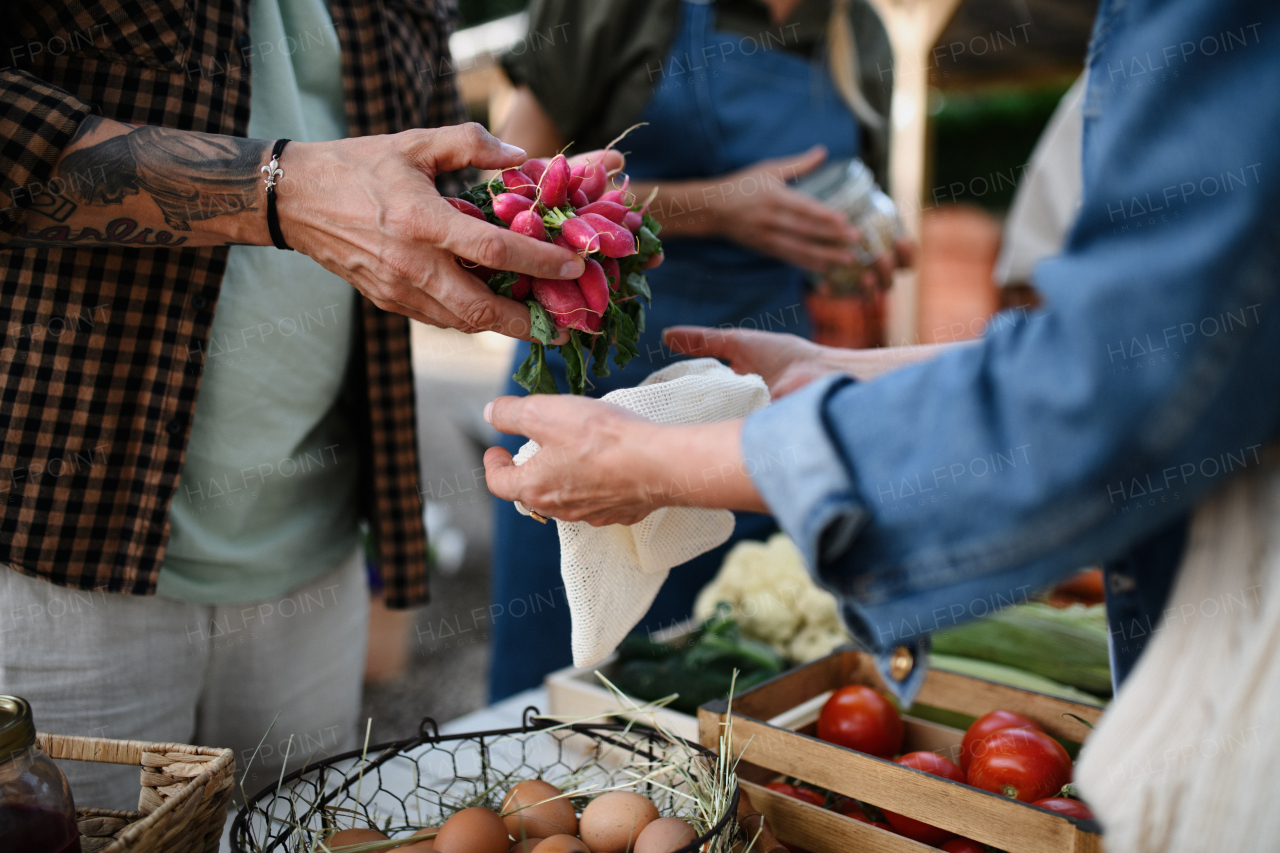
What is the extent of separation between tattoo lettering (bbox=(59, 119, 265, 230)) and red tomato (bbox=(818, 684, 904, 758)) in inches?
46.0

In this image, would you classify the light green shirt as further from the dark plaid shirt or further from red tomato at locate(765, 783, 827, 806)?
red tomato at locate(765, 783, 827, 806)

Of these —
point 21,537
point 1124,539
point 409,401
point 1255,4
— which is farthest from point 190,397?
point 1255,4

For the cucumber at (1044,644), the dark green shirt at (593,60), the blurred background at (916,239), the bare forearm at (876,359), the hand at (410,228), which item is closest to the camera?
the hand at (410,228)

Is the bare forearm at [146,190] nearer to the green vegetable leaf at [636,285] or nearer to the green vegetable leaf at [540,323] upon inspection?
the green vegetable leaf at [540,323]

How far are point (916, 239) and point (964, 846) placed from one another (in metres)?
3.75

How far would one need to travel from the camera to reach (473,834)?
1084 millimetres

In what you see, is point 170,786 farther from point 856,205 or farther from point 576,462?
point 856,205

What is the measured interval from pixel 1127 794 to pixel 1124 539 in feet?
0.74

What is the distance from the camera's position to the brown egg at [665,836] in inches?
41.7

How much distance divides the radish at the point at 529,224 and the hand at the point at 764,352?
37cm

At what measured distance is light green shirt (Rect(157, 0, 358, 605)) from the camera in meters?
1.40

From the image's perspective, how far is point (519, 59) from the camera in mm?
2250

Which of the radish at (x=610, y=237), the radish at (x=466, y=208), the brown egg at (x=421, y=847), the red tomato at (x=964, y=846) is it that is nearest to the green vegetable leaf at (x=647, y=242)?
the radish at (x=610, y=237)

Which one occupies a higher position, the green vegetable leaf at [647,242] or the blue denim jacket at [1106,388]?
the blue denim jacket at [1106,388]
